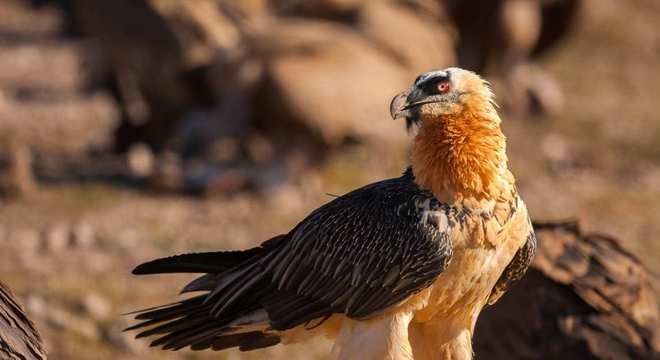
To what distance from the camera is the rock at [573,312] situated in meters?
6.74

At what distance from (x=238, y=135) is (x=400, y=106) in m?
7.45

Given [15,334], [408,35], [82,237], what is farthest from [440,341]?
[408,35]

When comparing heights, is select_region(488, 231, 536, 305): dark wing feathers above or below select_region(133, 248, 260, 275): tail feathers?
below

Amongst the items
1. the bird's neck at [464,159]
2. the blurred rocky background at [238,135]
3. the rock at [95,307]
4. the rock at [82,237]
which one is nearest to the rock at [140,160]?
the blurred rocky background at [238,135]

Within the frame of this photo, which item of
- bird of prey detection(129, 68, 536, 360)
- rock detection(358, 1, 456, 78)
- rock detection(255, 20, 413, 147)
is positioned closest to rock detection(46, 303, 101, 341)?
bird of prey detection(129, 68, 536, 360)

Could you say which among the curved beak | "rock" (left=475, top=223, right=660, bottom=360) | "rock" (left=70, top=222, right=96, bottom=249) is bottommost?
"rock" (left=475, top=223, right=660, bottom=360)

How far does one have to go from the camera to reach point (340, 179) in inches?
525

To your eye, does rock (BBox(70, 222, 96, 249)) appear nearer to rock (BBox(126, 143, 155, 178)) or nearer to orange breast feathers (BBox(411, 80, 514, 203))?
rock (BBox(126, 143, 155, 178))

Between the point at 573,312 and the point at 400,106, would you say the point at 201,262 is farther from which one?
the point at 573,312

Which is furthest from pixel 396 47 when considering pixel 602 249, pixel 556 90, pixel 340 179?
pixel 602 249

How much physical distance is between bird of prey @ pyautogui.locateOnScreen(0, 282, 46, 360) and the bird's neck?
164cm

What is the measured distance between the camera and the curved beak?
5484 mm

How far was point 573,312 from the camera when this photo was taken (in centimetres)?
682

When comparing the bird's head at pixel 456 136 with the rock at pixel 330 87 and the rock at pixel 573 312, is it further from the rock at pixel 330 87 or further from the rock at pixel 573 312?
the rock at pixel 330 87
